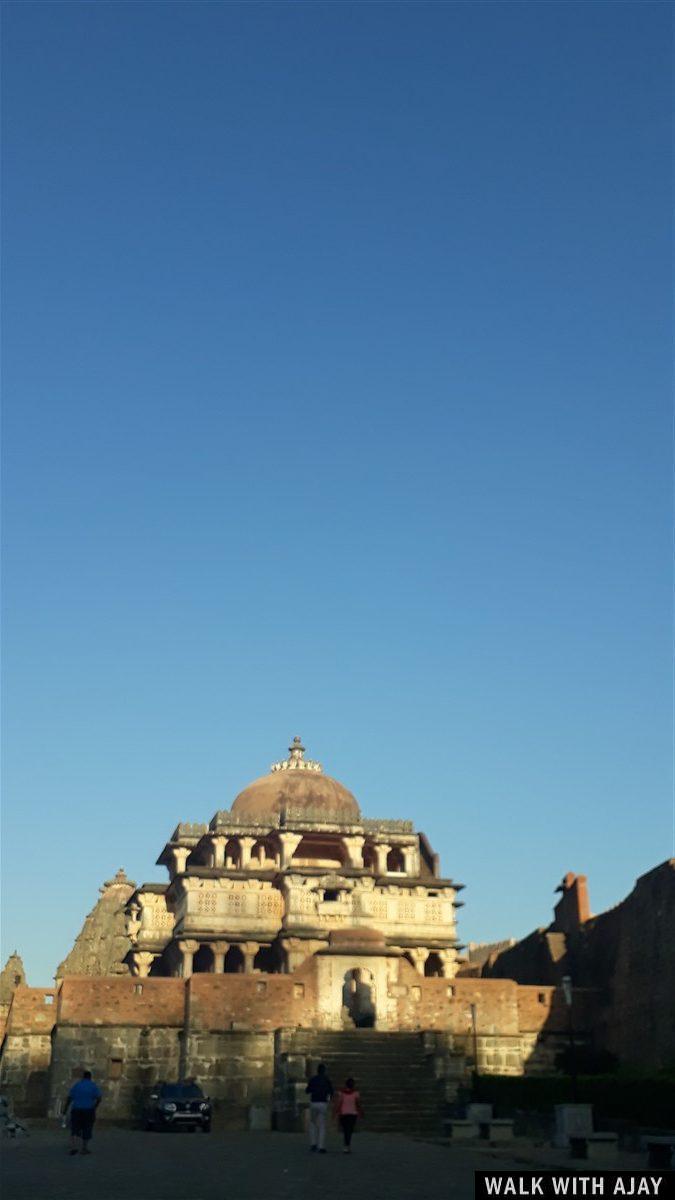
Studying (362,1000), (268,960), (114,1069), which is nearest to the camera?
(114,1069)

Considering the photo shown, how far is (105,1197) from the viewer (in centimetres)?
1284

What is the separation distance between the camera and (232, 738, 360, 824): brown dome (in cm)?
4984

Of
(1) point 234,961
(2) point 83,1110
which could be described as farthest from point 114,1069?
(2) point 83,1110

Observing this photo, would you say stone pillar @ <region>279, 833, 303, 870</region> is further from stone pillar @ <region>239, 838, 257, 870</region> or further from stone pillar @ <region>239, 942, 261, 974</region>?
stone pillar @ <region>239, 942, 261, 974</region>

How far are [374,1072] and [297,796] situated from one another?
19.0 meters

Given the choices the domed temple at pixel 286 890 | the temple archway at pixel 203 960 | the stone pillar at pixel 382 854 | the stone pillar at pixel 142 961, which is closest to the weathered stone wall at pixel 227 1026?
the domed temple at pixel 286 890

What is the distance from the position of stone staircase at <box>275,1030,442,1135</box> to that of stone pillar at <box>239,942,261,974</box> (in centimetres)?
931

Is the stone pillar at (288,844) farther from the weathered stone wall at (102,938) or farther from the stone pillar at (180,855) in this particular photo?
the weathered stone wall at (102,938)

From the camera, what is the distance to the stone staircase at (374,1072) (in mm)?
30625

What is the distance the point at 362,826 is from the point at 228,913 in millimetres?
7146

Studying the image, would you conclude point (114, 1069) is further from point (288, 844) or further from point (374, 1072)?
point (288, 844)

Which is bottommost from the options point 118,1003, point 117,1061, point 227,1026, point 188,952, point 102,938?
point 117,1061

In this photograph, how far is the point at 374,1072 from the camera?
33281 mm

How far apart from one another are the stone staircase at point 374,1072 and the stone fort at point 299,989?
60 mm
